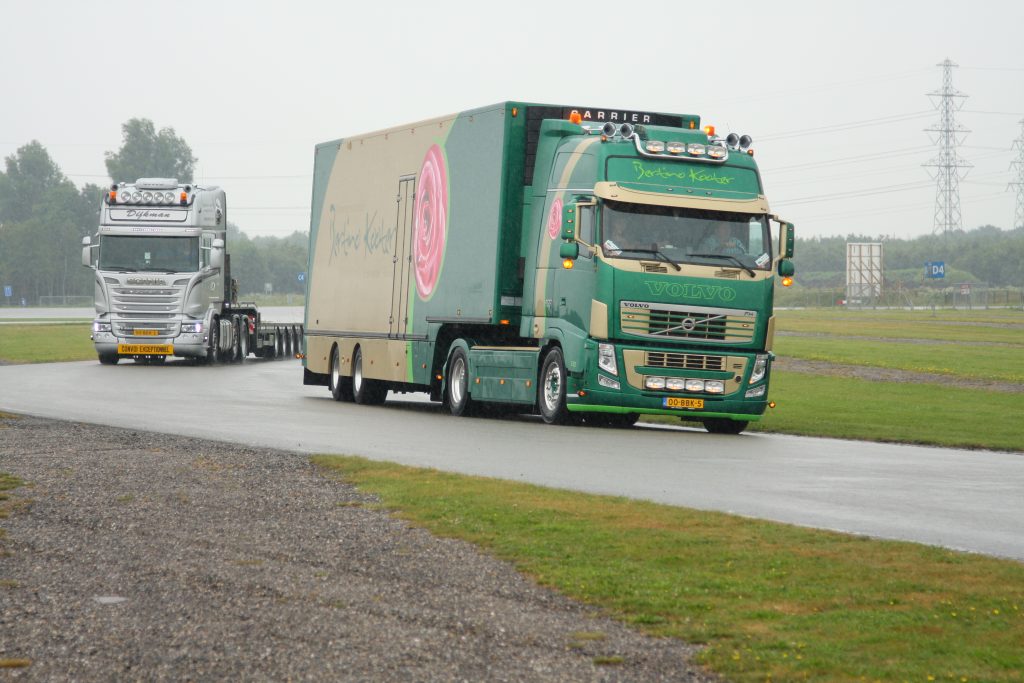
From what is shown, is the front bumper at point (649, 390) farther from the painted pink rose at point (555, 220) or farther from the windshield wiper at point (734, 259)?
the painted pink rose at point (555, 220)

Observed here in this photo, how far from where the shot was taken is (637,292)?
66.7 feet

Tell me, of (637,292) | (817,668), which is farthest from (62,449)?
(817,668)

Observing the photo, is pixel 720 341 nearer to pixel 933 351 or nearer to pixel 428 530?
pixel 428 530

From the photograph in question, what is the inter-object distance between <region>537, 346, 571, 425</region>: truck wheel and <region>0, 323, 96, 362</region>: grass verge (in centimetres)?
2451

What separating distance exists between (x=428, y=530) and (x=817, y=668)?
430cm

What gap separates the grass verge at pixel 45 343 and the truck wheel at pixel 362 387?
18.0 m

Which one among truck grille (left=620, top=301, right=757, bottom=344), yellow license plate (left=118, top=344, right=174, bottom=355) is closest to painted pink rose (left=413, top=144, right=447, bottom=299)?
truck grille (left=620, top=301, right=757, bottom=344)

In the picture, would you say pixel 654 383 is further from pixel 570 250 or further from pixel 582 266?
pixel 570 250

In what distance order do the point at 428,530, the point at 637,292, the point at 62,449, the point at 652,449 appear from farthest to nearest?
the point at 637,292 < the point at 652,449 < the point at 62,449 < the point at 428,530

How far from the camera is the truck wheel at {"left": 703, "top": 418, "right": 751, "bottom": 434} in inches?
866

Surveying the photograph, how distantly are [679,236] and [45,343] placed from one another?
129 feet

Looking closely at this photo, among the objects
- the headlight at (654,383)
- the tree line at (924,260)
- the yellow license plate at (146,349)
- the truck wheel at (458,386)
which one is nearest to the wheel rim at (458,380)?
the truck wheel at (458,386)

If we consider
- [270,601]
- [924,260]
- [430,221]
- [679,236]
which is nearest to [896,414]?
[679,236]

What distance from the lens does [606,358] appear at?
20.5 metres
